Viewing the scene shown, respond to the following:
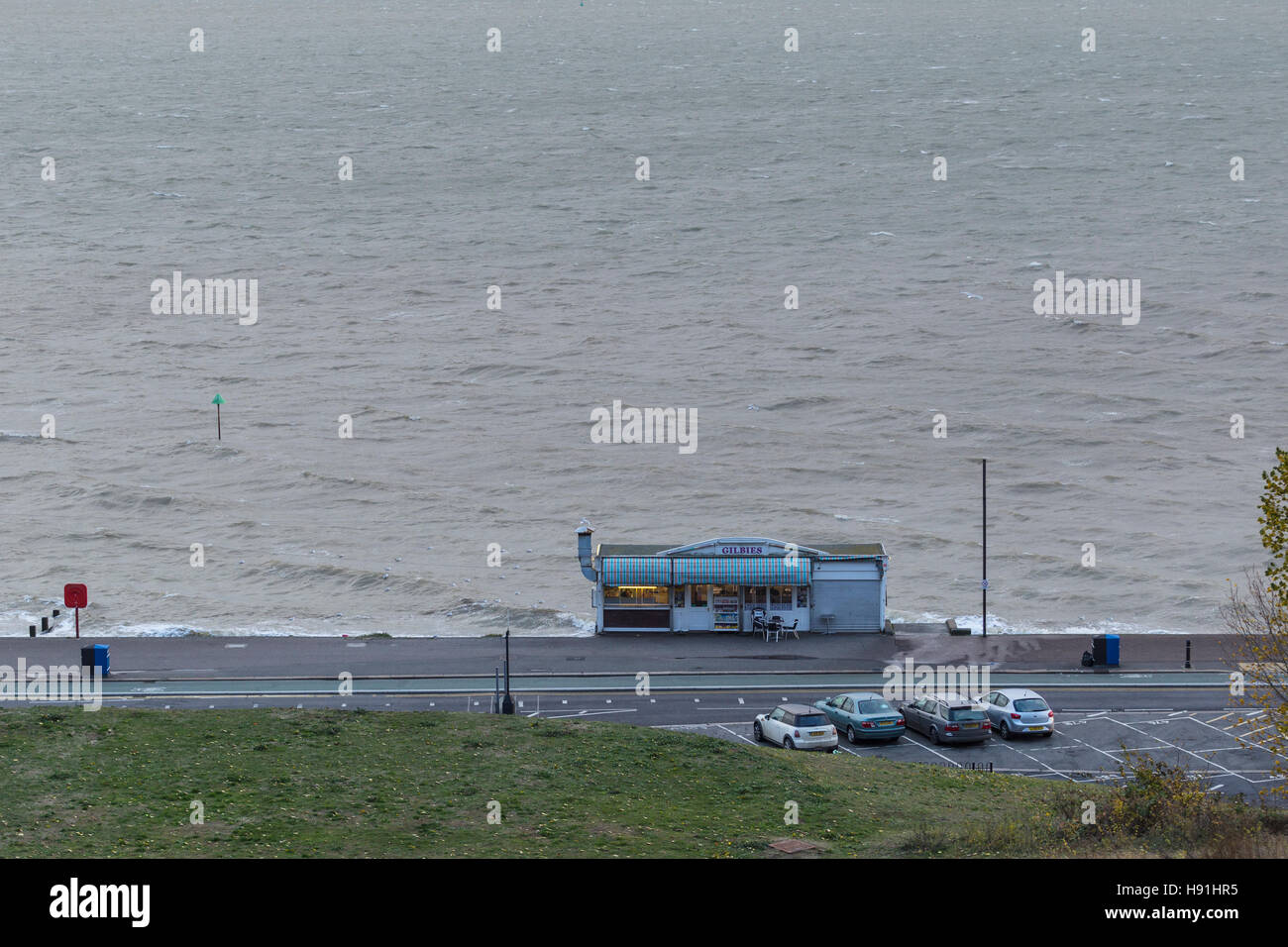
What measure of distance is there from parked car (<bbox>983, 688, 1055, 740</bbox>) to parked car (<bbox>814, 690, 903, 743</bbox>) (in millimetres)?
2640

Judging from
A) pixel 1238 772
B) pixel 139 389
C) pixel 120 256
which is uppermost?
pixel 120 256

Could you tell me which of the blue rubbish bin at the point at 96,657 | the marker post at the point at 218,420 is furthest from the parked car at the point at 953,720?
the marker post at the point at 218,420

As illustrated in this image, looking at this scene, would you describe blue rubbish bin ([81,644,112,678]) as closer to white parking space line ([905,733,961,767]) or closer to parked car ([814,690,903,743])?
parked car ([814,690,903,743])

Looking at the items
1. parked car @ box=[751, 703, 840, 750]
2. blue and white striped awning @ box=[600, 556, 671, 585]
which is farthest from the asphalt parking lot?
blue and white striped awning @ box=[600, 556, 671, 585]

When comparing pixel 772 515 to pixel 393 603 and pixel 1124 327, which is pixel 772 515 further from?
pixel 1124 327

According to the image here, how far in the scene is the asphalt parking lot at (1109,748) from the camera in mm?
34094

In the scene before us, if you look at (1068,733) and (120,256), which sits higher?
(120,256)

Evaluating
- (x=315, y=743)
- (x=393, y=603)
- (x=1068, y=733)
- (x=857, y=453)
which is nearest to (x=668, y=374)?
(x=857, y=453)

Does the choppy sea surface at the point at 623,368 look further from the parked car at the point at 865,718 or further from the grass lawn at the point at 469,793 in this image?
the grass lawn at the point at 469,793

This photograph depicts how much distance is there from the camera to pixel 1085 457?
85125 millimetres

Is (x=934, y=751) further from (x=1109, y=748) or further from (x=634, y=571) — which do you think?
(x=634, y=571)

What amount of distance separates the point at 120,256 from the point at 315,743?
12247 centimetres

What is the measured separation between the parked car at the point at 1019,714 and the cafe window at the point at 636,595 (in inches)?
581

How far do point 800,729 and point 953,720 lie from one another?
425 centimetres
